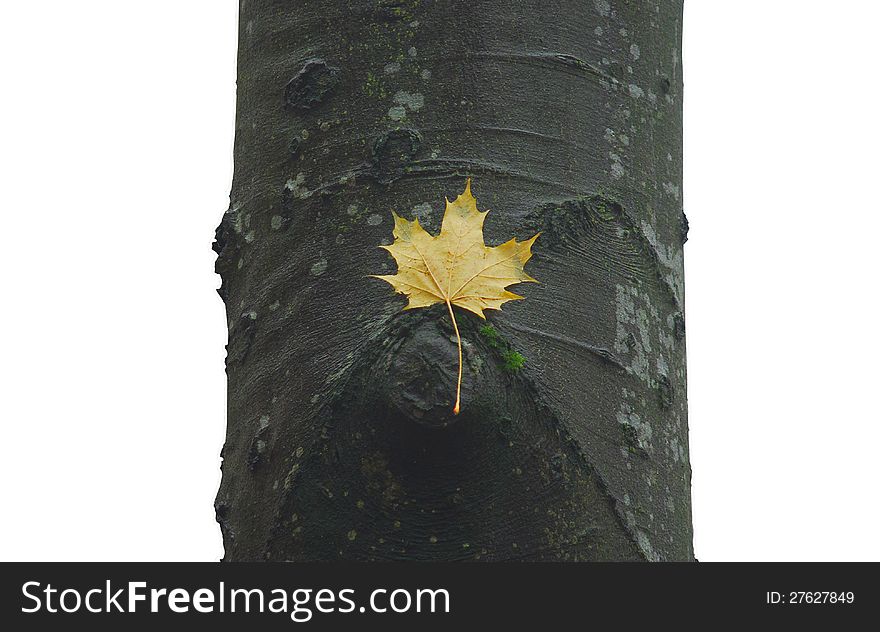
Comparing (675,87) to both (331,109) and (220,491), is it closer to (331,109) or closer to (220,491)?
(331,109)

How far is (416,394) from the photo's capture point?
2283mm

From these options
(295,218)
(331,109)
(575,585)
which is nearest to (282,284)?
(295,218)

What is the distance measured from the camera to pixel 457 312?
2342 mm

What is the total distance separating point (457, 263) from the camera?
2.37 m

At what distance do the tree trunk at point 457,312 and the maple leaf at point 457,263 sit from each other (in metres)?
0.02

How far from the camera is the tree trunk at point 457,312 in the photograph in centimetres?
232

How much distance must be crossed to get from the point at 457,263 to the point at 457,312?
0.25ft

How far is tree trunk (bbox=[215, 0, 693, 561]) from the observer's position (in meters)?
2.32

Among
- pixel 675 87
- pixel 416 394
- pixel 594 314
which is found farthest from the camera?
pixel 675 87

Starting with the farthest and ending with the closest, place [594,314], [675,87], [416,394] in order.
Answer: [675,87], [594,314], [416,394]

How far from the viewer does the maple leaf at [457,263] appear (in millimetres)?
2350

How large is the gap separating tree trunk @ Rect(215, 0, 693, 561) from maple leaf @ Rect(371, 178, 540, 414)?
0.07 ft

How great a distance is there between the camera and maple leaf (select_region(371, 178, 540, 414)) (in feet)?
7.71

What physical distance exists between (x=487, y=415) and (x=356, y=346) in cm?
22
